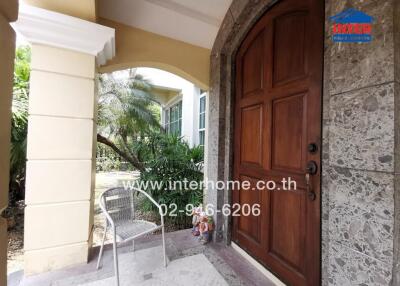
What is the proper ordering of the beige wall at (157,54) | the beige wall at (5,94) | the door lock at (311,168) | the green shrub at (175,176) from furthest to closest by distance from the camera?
1. the green shrub at (175,176)
2. the beige wall at (157,54)
3. the door lock at (311,168)
4. the beige wall at (5,94)

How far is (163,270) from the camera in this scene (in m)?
1.85

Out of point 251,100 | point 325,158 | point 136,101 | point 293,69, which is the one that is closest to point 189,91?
point 136,101

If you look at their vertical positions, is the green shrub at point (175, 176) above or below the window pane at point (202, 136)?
below

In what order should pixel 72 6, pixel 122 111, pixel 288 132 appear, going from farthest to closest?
1. pixel 122 111
2. pixel 72 6
3. pixel 288 132

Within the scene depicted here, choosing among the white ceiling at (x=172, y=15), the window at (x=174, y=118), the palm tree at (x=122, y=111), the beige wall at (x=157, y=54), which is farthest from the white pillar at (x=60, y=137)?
the window at (x=174, y=118)

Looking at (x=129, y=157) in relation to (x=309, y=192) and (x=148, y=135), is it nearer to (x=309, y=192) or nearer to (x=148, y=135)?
(x=148, y=135)

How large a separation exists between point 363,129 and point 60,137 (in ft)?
7.60

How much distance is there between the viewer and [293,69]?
5.20ft

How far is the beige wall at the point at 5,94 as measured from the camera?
45 cm

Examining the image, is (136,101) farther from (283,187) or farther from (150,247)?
(283,187)

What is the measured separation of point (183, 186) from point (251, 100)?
6.19 feet

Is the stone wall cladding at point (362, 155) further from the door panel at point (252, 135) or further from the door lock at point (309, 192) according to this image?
the door panel at point (252, 135)

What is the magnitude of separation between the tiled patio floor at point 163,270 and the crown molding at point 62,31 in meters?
2.09

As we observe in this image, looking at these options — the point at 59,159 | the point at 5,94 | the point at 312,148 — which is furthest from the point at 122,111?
the point at 5,94
